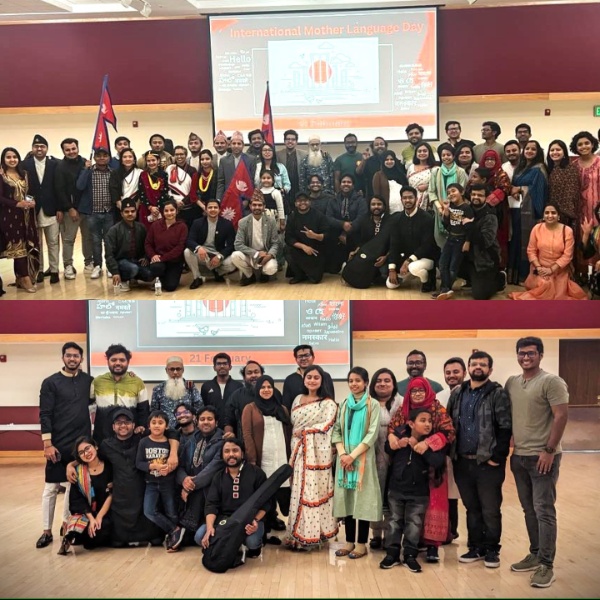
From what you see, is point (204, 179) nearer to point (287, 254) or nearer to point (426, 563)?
point (287, 254)

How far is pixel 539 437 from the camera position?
4191mm

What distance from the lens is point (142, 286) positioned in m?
7.00

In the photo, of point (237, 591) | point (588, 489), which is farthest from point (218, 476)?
point (588, 489)

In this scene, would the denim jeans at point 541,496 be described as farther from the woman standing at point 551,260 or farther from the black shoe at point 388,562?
the woman standing at point 551,260

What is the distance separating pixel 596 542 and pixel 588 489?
1.56m

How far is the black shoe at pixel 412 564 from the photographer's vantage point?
4.30 meters

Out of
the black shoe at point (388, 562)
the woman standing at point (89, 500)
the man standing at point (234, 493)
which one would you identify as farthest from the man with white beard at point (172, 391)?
the black shoe at point (388, 562)

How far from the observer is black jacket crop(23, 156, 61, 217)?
21.5ft

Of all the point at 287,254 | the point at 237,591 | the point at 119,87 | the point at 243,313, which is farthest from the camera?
the point at 119,87

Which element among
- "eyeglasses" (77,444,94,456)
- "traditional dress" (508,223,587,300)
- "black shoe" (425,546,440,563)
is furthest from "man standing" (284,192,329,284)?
"black shoe" (425,546,440,563)

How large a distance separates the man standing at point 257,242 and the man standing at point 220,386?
3.16 feet

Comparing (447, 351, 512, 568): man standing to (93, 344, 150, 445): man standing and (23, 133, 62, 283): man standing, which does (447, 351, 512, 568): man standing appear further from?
(23, 133, 62, 283): man standing

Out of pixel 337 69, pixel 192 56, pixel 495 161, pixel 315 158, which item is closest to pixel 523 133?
pixel 495 161

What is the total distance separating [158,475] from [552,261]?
3170mm
